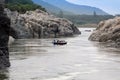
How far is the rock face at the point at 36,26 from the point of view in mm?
162387

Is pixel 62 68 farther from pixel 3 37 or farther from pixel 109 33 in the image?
pixel 109 33

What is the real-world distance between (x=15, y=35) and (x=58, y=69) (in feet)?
282

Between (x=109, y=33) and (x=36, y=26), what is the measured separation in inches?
1955

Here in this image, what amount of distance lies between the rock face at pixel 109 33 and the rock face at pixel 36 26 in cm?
2766

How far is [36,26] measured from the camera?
173500 millimetres

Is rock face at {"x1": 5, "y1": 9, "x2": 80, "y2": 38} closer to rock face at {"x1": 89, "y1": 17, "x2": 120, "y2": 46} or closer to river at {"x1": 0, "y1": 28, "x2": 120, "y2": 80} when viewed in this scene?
rock face at {"x1": 89, "y1": 17, "x2": 120, "y2": 46}

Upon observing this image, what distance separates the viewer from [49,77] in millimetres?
59656

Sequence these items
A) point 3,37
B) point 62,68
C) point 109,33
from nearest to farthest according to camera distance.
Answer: point 3,37
point 62,68
point 109,33

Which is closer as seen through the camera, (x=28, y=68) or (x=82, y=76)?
(x=82, y=76)

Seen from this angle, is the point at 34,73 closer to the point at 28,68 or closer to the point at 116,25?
the point at 28,68

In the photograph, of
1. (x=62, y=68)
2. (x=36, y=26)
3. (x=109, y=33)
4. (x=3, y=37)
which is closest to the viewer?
(x=3, y=37)

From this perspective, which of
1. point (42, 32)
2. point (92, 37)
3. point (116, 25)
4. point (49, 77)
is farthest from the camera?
point (42, 32)

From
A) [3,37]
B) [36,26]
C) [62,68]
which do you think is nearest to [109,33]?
[36,26]

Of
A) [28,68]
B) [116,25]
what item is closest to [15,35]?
[116,25]
